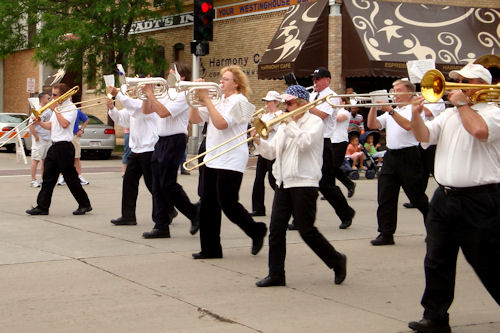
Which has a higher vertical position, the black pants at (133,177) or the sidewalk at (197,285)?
the black pants at (133,177)

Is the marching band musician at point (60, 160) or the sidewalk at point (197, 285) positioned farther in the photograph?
the marching band musician at point (60, 160)

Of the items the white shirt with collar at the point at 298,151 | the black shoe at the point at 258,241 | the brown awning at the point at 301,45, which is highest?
the brown awning at the point at 301,45

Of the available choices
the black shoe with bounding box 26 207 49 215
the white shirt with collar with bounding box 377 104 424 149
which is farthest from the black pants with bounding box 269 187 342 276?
the black shoe with bounding box 26 207 49 215

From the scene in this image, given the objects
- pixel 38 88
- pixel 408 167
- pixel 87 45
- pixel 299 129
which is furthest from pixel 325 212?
pixel 38 88

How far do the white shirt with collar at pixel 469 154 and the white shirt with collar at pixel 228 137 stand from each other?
2693 mm

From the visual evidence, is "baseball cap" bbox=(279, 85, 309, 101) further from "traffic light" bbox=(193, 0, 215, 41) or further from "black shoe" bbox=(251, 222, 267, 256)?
"traffic light" bbox=(193, 0, 215, 41)

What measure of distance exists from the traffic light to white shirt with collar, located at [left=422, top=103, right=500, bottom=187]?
1330cm

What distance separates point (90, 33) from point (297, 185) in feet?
65.9

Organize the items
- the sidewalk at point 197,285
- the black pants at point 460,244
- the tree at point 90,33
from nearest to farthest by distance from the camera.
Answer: the black pants at point 460,244 → the sidewalk at point 197,285 → the tree at point 90,33

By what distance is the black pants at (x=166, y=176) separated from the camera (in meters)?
9.03

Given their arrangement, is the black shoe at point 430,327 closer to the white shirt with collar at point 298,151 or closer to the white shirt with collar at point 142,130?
the white shirt with collar at point 298,151

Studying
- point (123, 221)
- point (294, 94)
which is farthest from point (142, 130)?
point (294, 94)

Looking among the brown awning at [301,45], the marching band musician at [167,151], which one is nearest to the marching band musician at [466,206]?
the marching band musician at [167,151]

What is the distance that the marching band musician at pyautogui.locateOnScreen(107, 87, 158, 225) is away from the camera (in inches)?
373
